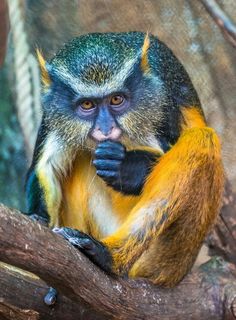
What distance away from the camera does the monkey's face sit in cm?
470

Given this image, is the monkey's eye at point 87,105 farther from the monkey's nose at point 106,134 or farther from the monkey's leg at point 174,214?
the monkey's leg at point 174,214

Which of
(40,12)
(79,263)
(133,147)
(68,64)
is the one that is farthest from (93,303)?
(40,12)

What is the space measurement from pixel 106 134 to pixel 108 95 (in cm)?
28

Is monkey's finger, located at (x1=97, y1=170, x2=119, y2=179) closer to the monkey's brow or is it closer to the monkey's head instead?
the monkey's head

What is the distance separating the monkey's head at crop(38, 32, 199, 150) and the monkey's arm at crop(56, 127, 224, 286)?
251 mm

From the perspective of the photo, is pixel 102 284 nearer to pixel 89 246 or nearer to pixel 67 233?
pixel 89 246

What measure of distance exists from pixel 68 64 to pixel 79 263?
152 centimetres

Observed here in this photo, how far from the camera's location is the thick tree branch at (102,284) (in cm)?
340

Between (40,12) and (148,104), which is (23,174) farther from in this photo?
(148,104)

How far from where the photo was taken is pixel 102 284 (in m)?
3.98

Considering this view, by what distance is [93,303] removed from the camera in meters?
3.96

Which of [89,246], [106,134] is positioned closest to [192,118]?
[106,134]

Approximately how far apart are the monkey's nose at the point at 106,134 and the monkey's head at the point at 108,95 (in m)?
0.02

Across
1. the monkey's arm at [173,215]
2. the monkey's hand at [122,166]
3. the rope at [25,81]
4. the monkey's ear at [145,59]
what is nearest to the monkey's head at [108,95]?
the monkey's ear at [145,59]
